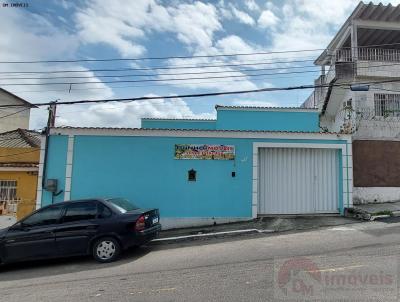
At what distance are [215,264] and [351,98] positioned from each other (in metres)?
12.4

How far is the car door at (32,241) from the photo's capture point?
8.34 m

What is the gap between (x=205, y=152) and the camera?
12.2 meters

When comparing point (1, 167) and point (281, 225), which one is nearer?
point (281, 225)

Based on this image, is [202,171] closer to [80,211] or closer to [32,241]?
[80,211]

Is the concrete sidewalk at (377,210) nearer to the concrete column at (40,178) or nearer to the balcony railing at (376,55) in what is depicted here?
the balcony railing at (376,55)

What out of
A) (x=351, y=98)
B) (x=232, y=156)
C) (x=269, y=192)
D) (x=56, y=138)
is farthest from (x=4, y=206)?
(x=351, y=98)

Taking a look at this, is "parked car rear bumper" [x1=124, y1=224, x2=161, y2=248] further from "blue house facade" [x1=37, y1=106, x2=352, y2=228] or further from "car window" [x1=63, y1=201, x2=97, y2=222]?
"blue house facade" [x1=37, y1=106, x2=352, y2=228]

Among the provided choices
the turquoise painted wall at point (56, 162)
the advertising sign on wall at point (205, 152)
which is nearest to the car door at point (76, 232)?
the turquoise painted wall at point (56, 162)

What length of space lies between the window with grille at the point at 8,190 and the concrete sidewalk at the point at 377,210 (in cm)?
1252

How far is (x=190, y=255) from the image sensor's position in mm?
8078

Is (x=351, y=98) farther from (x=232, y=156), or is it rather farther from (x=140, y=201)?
(x=140, y=201)

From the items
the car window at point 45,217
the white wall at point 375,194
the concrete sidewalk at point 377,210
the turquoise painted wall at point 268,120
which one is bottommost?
the car window at point 45,217

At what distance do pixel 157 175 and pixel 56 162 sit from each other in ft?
11.3

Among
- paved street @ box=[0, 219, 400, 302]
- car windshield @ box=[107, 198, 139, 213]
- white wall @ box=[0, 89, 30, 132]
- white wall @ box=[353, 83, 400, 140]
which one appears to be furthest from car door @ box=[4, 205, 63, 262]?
white wall @ box=[0, 89, 30, 132]
